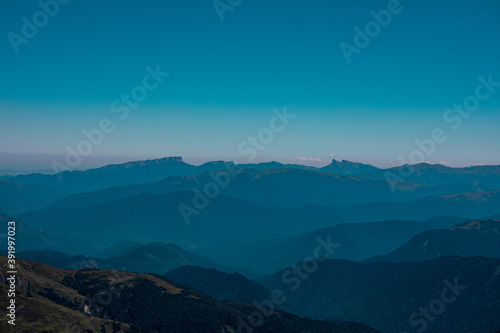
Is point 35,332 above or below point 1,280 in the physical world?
below

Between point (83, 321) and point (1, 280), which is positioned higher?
point (1, 280)

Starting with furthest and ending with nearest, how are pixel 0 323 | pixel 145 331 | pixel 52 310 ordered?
pixel 145 331, pixel 52 310, pixel 0 323

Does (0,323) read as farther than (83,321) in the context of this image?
No

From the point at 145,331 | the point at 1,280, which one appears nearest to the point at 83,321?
the point at 145,331

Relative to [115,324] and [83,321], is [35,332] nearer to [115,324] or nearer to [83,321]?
[83,321]

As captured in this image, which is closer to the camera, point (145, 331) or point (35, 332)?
point (35, 332)

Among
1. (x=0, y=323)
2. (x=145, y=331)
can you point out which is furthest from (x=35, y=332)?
(x=145, y=331)

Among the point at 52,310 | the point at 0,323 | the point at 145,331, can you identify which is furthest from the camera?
the point at 145,331

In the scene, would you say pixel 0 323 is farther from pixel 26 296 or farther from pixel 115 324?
pixel 115 324
